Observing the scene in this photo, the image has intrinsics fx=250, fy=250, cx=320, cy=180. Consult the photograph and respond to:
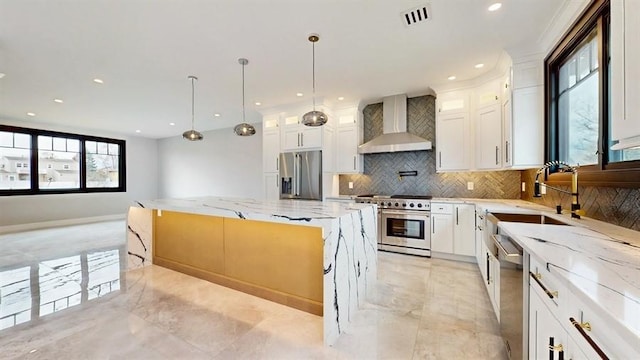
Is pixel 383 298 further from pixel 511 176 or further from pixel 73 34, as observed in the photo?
pixel 73 34

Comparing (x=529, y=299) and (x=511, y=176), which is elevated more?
(x=511, y=176)

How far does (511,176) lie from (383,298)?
290cm

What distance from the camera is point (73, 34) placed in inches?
101

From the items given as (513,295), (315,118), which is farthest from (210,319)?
(513,295)

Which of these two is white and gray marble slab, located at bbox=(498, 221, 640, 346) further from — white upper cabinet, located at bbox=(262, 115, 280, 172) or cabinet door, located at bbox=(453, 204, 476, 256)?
white upper cabinet, located at bbox=(262, 115, 280, 172)

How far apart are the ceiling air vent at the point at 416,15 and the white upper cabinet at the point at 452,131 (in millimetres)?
1901

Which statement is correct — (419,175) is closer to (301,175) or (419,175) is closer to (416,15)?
(301,175)

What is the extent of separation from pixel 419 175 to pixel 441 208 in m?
0.90

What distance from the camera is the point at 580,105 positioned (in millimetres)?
2322

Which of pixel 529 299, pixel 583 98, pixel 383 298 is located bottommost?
pixel 383 298

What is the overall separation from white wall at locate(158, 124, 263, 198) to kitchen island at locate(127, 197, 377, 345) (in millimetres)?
3462

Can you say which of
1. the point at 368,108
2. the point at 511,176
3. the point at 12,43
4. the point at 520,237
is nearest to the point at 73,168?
the point at 12,43

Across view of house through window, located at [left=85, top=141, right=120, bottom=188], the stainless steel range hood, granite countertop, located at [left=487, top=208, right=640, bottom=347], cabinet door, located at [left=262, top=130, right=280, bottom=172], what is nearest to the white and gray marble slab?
granite countertop, located at [left=487, top=208, right=640, bottom=347]

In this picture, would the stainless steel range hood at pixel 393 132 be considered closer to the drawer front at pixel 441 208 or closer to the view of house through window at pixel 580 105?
the drawer front at pixel 441 208
